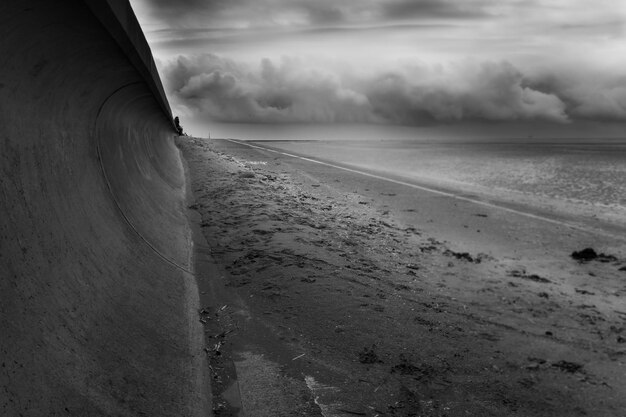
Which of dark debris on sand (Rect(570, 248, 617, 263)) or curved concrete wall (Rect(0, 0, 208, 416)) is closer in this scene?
curved concrete wall (Rect(0, 0, 208, 416))

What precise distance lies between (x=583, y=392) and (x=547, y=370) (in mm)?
283

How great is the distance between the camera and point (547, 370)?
11.5ft

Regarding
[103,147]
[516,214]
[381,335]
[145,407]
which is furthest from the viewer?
[516,214]

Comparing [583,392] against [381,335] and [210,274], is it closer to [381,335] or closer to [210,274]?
[381,335]

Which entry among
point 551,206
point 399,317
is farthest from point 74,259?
point 551,206

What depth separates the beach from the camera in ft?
10.2

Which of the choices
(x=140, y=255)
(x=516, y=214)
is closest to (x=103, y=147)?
(x=140, y=255)

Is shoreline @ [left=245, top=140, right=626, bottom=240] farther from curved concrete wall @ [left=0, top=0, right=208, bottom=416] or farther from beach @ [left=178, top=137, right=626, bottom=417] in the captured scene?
curved concrete wall @ [left=0, top=0, right=208, bottom=416]

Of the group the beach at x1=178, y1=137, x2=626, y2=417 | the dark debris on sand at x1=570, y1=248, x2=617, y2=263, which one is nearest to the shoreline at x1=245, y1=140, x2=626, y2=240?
the beach at x1=178, y1=137, x2=626, y2=417

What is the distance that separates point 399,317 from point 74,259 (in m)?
2.56

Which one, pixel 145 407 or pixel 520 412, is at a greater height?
pixel 145 407

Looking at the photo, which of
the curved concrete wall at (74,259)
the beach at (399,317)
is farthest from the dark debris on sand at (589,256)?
the curved concrete wall at (74,259)

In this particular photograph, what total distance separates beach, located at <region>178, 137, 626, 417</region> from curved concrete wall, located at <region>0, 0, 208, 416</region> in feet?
1.56

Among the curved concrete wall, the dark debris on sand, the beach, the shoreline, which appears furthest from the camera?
the shoreline
